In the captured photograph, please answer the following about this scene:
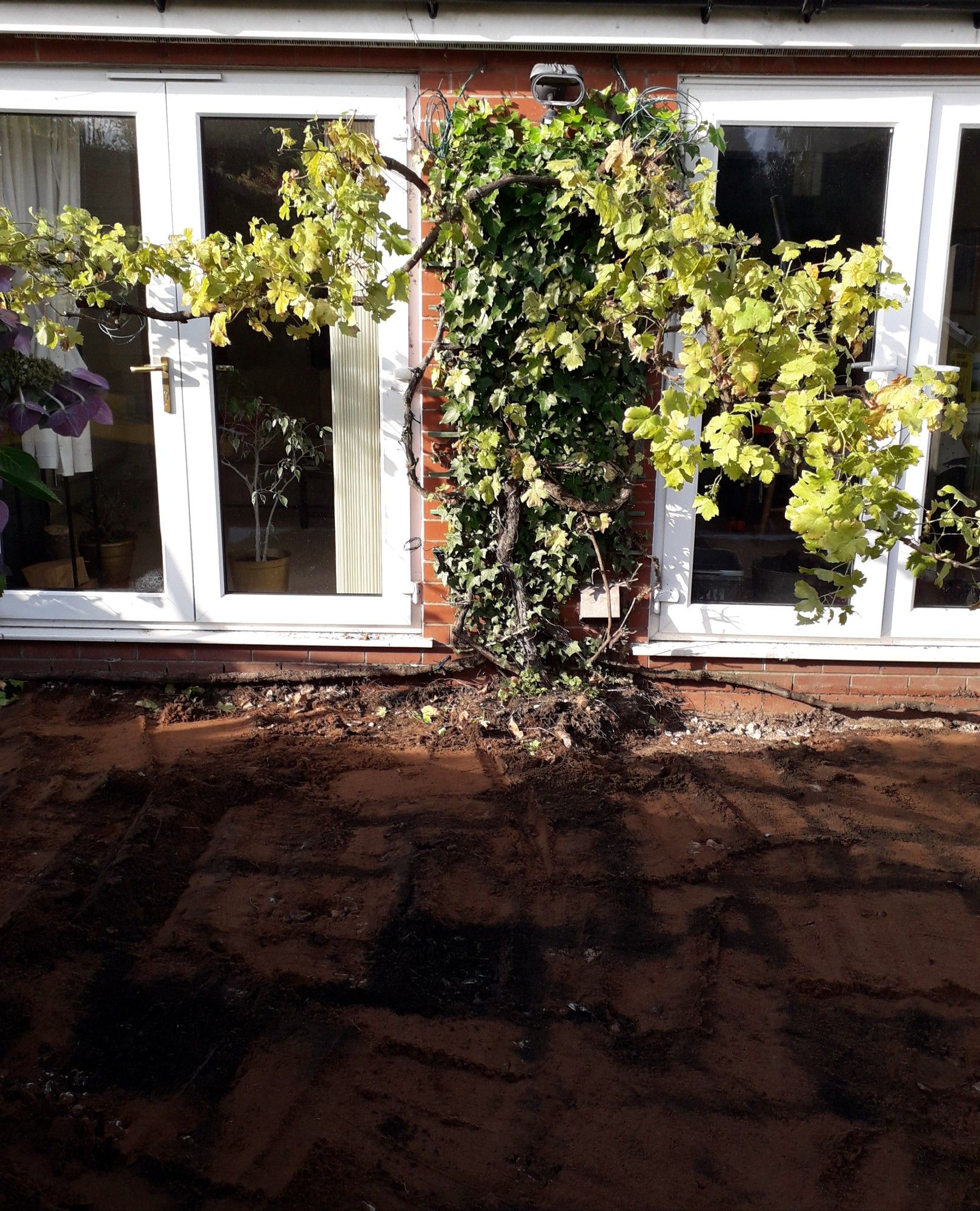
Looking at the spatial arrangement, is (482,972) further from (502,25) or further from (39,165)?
(39,165)

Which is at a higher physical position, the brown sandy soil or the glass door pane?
the glass door pane

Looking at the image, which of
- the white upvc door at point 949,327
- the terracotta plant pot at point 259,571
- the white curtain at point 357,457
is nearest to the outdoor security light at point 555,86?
the white curtain at point 357,457

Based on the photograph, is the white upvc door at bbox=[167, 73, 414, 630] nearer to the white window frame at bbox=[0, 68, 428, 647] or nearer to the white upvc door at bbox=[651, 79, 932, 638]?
the white window frame at bbox=[0, 68, 428, 647]

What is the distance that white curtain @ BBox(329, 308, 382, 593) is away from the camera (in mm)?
4664

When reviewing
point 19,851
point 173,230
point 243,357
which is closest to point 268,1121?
point 19,851

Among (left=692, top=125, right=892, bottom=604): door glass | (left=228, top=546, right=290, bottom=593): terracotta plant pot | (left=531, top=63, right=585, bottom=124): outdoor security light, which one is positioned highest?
(left=531, top=63, right=585, bottom=124): outdoor security light

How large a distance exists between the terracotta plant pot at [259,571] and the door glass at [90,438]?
347 millimetres

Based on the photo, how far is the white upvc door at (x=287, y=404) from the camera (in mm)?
4355

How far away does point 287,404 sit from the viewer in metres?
4.76

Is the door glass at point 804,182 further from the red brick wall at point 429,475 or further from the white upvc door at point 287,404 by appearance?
the white upvc door at point 287,404

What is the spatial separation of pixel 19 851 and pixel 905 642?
3.81 metres

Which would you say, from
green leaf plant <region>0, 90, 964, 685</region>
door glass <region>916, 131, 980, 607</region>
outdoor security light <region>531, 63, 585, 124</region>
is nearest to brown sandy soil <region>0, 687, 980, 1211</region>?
door glass <region>916, 131, 980, 607</region>

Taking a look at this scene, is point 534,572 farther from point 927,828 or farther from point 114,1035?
point 114,1035

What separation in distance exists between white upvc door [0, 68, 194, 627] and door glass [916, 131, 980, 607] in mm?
3391
